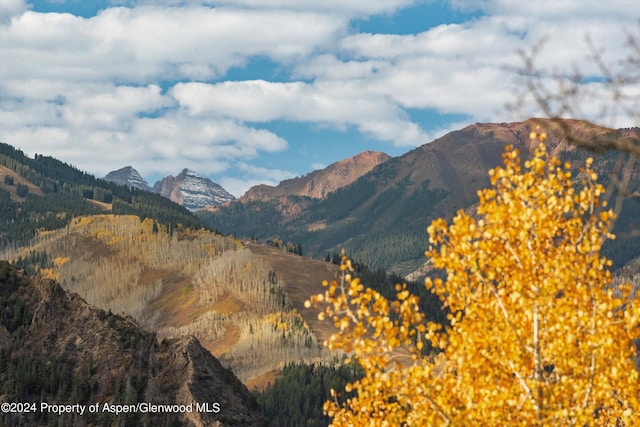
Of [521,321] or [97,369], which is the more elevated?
[521,321]

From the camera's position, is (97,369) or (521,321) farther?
(97,369)

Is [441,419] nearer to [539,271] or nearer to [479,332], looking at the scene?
[479,332]

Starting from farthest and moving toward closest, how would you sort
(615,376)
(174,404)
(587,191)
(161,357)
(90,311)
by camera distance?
(90,311) < (161,357) < (174,404) < (587,191) < (615,376)

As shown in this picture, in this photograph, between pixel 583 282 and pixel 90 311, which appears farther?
pixel 90 311

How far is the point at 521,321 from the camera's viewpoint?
80.8ft

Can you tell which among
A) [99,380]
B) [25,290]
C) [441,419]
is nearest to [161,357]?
[99,380]

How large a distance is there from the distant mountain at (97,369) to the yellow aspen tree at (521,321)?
6400 cm

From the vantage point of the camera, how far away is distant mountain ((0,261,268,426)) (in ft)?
284

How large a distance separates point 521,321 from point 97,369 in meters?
78.8

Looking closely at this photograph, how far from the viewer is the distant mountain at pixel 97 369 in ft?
284

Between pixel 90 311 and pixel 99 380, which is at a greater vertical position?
pixel 90 311

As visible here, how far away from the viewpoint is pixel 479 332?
24.8 m

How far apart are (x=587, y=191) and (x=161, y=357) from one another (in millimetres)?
79328

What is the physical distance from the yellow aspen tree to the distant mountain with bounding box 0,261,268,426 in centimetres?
6400
